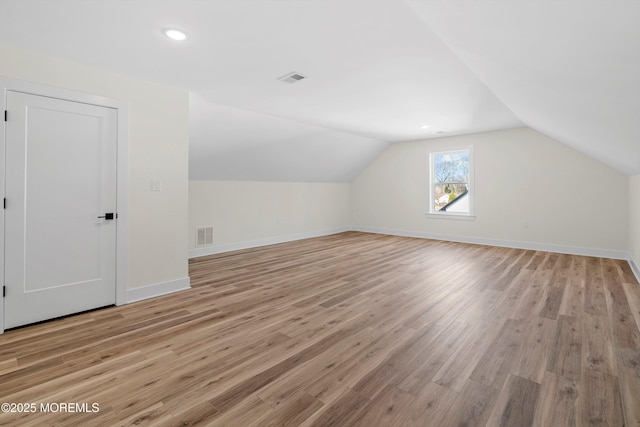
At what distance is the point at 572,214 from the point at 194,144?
6643 mm

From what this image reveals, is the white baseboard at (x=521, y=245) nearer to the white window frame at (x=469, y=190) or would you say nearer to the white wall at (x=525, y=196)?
the white wall at (x=525, y=196)

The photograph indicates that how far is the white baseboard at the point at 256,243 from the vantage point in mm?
5661

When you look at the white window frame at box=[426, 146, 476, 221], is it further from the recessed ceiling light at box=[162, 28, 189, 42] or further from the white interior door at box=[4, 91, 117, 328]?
the white interior door at box=[4, 91, 117, 328]

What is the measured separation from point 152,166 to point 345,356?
9.24 feet

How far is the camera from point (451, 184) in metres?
7.34

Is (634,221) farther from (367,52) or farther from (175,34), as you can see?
(175,34)

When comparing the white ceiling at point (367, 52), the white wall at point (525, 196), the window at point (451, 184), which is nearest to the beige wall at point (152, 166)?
the white ceiling at point (367, 52)

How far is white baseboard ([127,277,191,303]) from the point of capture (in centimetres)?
333

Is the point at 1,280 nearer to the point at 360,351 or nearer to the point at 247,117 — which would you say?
the point at 360,351

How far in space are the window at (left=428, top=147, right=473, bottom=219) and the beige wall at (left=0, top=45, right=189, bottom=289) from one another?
225 inches

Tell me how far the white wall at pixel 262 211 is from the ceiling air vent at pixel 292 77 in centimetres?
296

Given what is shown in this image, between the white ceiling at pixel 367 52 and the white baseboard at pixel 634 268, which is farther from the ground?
the white ceiling at pixel 367 52

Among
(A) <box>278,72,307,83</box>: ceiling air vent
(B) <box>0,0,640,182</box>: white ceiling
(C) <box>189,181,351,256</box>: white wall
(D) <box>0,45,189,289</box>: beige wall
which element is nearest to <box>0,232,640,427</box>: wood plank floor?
(D) <box>0,45,189,289</box>: beige wall

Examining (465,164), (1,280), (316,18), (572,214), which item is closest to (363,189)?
(465,164)
